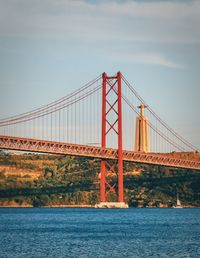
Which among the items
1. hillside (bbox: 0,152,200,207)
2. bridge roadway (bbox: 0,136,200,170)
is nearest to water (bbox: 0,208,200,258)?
bridge roadway (bbox: 0,136,200,170)

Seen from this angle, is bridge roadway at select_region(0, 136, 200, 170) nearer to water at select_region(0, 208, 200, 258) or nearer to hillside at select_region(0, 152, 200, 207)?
hillside at select_region(0, 152, 200, 207)

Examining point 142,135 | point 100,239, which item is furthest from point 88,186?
point 100,239

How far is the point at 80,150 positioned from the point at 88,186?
107ft

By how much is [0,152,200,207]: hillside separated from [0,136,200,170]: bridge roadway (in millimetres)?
15139

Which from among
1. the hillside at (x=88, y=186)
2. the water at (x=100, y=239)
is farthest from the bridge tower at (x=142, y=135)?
the water at (x=100, y=239)

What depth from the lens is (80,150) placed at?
10500 centimetres

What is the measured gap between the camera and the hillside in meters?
135

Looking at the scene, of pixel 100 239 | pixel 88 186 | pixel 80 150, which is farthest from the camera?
pixel 88 186

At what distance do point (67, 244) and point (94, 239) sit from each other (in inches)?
178

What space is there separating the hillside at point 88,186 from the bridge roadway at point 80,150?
1514 centimetres

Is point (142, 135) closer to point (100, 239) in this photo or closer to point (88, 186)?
point (88, 186)

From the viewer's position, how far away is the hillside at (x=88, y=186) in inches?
5300

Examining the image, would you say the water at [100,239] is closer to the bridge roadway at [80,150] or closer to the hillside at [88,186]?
the bridge roadway at [80,150]

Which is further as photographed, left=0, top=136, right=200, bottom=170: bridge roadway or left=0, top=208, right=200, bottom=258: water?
left=0, top=136, right=200, bottom=170: bridge roadway
